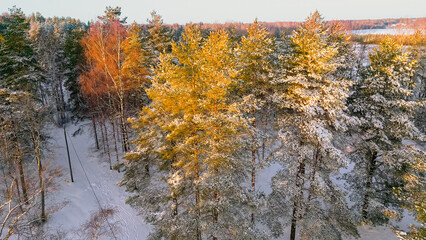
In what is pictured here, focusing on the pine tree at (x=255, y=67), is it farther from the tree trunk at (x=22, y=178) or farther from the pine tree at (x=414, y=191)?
the tree trunk at (x=22, y=178)

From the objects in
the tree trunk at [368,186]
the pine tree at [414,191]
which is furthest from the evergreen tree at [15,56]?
the pine tree at [414,191]

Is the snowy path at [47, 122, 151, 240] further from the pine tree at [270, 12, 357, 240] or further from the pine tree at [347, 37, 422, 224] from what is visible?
the pine tree at [347, 37, 422, 224]

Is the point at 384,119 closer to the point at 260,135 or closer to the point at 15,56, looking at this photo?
the point at 260,135

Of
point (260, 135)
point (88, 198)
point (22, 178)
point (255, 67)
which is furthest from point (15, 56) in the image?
point (260, 135)

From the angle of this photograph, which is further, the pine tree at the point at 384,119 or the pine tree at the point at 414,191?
the pine tree at the point at 384,119

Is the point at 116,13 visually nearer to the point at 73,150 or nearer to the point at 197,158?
the point at 73,150

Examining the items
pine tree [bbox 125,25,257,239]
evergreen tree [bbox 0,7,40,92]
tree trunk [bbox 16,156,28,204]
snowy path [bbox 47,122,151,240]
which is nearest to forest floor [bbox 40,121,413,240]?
snowy path [bbox 47,122,151,240]
